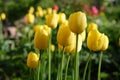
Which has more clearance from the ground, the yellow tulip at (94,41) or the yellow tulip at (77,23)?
the yellow tulip at (77,23)

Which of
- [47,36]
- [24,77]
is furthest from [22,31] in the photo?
[47,36]

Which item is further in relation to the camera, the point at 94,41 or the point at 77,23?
the point at 94,41

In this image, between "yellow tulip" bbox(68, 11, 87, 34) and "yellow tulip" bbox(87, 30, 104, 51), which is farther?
"yellow tulip" bbox(87, 30, 104, 51)

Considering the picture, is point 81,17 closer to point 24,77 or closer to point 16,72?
point 24,77

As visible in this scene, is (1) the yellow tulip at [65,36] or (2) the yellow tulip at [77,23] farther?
(1) the yellow tulip at [65,36]

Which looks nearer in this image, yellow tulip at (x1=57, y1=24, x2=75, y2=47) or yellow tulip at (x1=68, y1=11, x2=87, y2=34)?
yellow tulip at (x1=68, y1=11, x2=87, y2=34)

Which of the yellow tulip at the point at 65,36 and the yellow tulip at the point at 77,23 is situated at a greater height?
the yellow tulip at the point at 77,23

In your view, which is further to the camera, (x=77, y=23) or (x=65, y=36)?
(x=65, y=36)

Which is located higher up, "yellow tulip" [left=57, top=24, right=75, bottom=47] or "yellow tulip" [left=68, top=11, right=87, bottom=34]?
"yellow tulip" [left=68, top=11, right=87, bottom=34]

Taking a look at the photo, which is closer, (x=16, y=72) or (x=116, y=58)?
(x=16, y=72)

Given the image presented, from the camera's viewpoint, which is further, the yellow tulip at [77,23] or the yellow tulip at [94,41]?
the yellow tulip at [94,41]

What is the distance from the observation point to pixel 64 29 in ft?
6.47

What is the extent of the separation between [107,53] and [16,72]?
4.47 feet

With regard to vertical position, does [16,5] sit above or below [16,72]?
above
